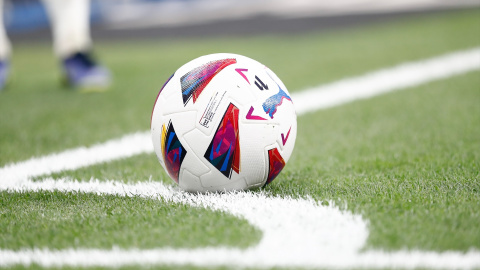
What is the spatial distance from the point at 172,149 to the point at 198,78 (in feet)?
1.03

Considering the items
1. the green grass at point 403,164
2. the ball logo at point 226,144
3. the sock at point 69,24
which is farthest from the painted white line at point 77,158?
the sock at point 69,24

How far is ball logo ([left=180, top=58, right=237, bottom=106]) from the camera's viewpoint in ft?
8.48

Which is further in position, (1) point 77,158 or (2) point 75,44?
(2) point 75,44

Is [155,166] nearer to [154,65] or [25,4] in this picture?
[154,65]

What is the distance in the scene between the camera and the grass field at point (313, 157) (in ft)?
7.06

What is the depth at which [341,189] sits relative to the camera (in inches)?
Answer: 105

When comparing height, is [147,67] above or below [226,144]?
below

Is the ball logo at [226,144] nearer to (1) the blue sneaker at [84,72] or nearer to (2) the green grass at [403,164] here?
(2) the green grass at [403,164]

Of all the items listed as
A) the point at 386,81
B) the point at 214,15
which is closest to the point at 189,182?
the point at 386,81

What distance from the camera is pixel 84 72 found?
5.71 meters

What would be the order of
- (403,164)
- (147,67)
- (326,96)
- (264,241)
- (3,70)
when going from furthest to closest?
(147,67) < (3,70) < (326,96) < (403,164) < (264,241)

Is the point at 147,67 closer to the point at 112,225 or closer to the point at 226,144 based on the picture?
Result: the point at 226,144

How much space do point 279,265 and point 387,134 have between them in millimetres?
2216

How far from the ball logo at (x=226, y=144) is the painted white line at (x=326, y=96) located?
1.14 m
